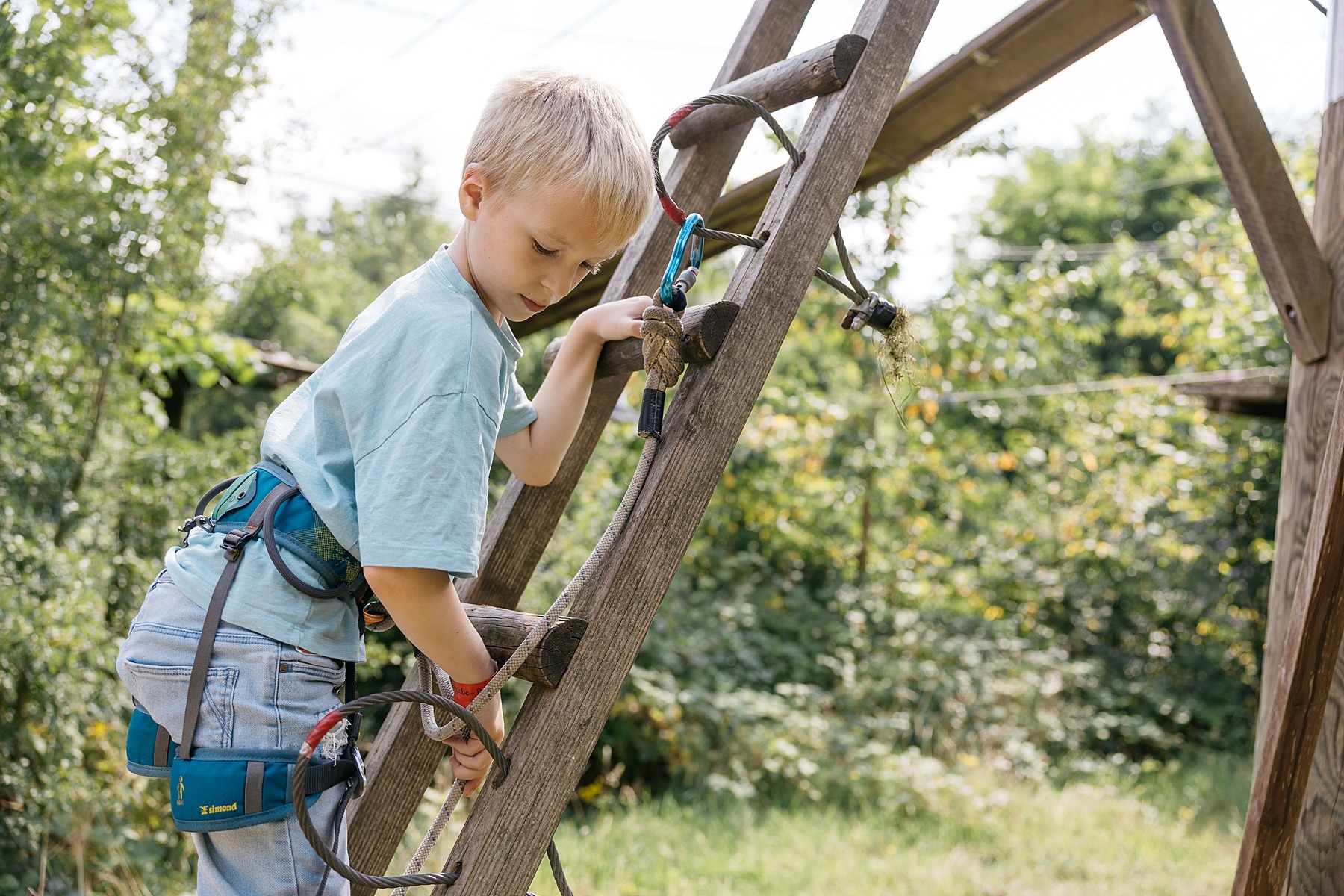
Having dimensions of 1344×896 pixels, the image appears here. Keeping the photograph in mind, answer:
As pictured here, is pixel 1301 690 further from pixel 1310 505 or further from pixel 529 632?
pixel 529 632

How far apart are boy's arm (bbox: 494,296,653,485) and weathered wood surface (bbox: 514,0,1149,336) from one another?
27.7 inches

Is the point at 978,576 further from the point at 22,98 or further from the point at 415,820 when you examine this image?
the point at 22,98

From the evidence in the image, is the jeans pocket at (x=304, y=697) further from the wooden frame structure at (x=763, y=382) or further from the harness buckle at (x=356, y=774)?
the wooden frame structure at (x=763, y=382)

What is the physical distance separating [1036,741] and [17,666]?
5.43 meters

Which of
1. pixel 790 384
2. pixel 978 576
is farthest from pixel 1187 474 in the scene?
pixel 790 384

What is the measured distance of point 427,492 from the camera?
1.01 meters

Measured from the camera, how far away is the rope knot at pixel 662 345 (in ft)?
3.83

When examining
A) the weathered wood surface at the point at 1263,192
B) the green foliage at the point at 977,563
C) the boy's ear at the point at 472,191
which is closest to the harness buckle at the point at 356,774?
the boy's ear at the point at 472,191

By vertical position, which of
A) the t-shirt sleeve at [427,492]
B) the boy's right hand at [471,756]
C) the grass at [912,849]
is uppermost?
the t-shirt sleeve at [427,492]

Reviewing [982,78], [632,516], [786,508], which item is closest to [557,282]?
[632,516]

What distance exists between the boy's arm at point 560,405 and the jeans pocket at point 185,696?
0.49 m

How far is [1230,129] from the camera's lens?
2023 millimetres

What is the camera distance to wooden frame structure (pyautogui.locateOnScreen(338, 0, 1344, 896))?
1142mm

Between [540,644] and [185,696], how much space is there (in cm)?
41
